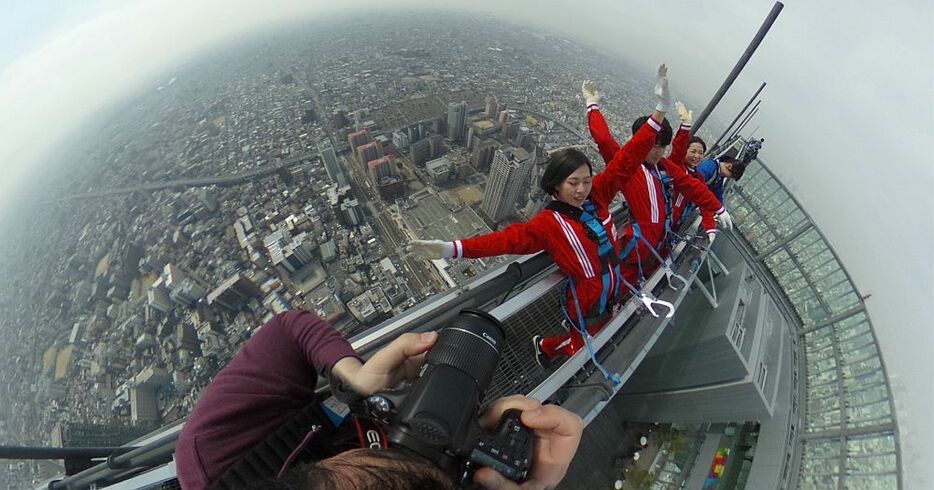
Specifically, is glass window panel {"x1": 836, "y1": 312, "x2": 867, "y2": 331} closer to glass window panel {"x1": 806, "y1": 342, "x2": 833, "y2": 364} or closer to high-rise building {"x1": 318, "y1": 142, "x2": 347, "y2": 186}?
glass window panel {"x1": 806, "y1": 342, "x2": 833, "y2": 364}

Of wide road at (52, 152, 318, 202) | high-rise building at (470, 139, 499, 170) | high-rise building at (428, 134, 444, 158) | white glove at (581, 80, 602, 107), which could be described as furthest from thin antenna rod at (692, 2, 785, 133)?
wide road at (52, 152, 318, 202)

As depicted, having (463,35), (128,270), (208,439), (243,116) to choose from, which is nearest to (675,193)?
(208,439)

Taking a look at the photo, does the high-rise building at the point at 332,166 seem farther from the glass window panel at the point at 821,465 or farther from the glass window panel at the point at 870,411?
the glass window panel at the point at 870,411

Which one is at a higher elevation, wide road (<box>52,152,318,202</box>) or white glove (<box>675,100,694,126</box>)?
wide road (<box>52,152,318,202</box>)

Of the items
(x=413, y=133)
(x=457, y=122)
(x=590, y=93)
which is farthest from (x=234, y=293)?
(x=457, y=122)

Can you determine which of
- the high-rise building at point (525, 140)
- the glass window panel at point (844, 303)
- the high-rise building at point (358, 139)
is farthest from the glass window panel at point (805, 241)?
the high-rise building at point (358, 139)

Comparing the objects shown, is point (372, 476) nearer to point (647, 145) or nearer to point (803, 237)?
point (647, 145)
